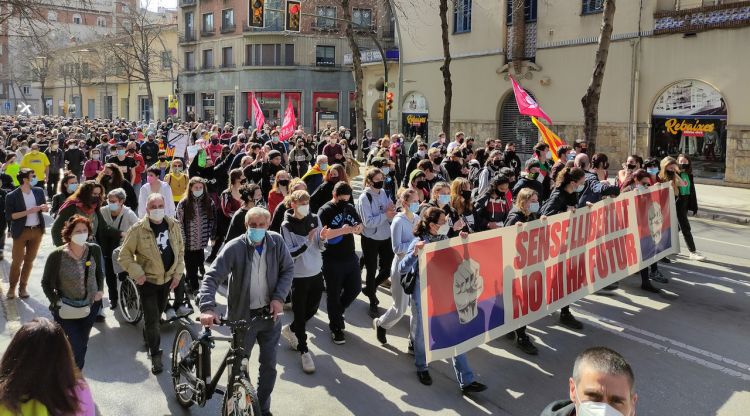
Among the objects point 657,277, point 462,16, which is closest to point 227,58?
point 462,16

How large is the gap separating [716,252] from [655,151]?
12479 millimetres

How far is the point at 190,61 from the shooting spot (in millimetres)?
57344

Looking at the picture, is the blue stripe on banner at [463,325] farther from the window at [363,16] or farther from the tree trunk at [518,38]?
the window at [363,16]

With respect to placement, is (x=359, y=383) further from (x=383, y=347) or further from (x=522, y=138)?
(x=522, y=138)

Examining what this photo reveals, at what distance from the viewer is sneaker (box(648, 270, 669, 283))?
954cm

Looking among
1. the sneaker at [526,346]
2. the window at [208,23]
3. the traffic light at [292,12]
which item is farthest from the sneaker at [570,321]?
the window at [208,23]

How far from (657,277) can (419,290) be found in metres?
5.16

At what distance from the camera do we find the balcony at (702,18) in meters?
20.3

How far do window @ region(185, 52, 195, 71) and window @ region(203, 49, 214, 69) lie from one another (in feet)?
6.01

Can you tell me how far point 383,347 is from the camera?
23.3ft

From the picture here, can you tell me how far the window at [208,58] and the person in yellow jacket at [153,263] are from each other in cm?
5099

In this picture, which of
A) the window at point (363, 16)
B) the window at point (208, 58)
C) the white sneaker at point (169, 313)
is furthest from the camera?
the window at point (208, 58)

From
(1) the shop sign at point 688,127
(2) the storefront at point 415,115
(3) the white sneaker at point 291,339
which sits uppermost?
(2) the storefront at point 415,115

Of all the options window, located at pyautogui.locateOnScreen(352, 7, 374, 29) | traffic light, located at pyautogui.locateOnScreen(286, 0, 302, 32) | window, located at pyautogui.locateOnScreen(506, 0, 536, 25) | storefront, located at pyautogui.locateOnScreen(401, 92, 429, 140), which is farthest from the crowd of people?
window, located at pyautogui.locateOnScreen(352, 7, 374, 29)
